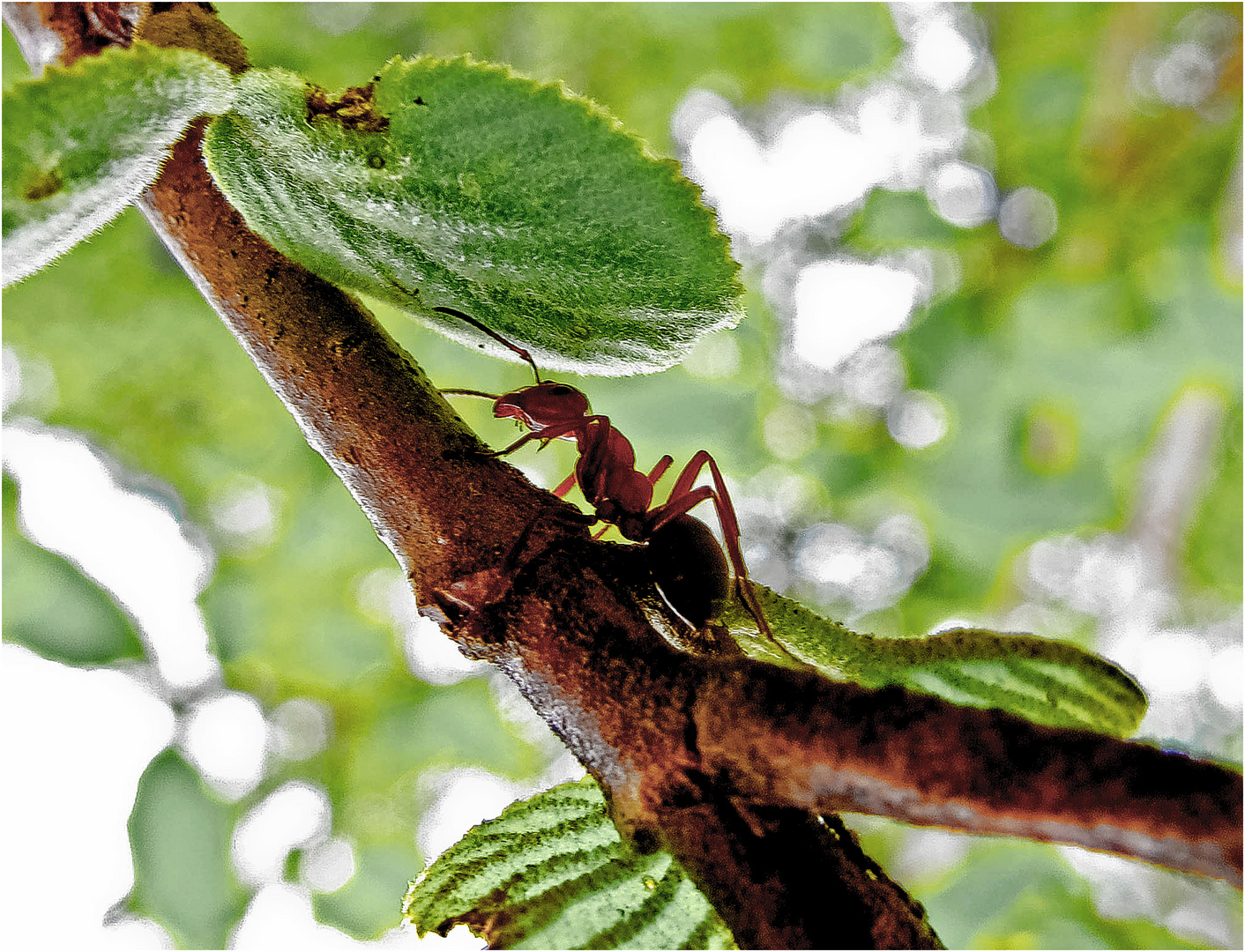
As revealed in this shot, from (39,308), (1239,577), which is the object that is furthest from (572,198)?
(1239,577)

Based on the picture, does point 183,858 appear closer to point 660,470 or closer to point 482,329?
point 660,470

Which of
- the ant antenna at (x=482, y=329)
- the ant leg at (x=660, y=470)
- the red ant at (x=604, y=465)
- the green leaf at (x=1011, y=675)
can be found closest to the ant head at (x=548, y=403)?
the red ant at (x=604, y=465)

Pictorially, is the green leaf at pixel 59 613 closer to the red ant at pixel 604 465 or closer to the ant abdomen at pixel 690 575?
the red ant at pixel 604 465

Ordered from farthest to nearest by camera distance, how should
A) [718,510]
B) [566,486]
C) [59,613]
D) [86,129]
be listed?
[59,613], [566,486], [718,510], [86,129]

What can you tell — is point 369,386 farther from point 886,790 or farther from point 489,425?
point 489,425

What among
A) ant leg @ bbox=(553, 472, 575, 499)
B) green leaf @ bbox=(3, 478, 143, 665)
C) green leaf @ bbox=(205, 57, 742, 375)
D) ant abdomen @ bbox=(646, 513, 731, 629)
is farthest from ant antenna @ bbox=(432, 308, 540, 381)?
green leaf @ bbox=(3, 478, 143, 665)

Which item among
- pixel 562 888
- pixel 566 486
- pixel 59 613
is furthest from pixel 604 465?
pixel 59 613

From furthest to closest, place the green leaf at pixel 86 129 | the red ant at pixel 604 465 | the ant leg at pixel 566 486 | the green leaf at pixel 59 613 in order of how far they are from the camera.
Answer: the green leaf at pixel 59 613 → the ant leg at pixel 566 486 → the red ant at pixel 604 465 → the green leaf at pixel 86 129
